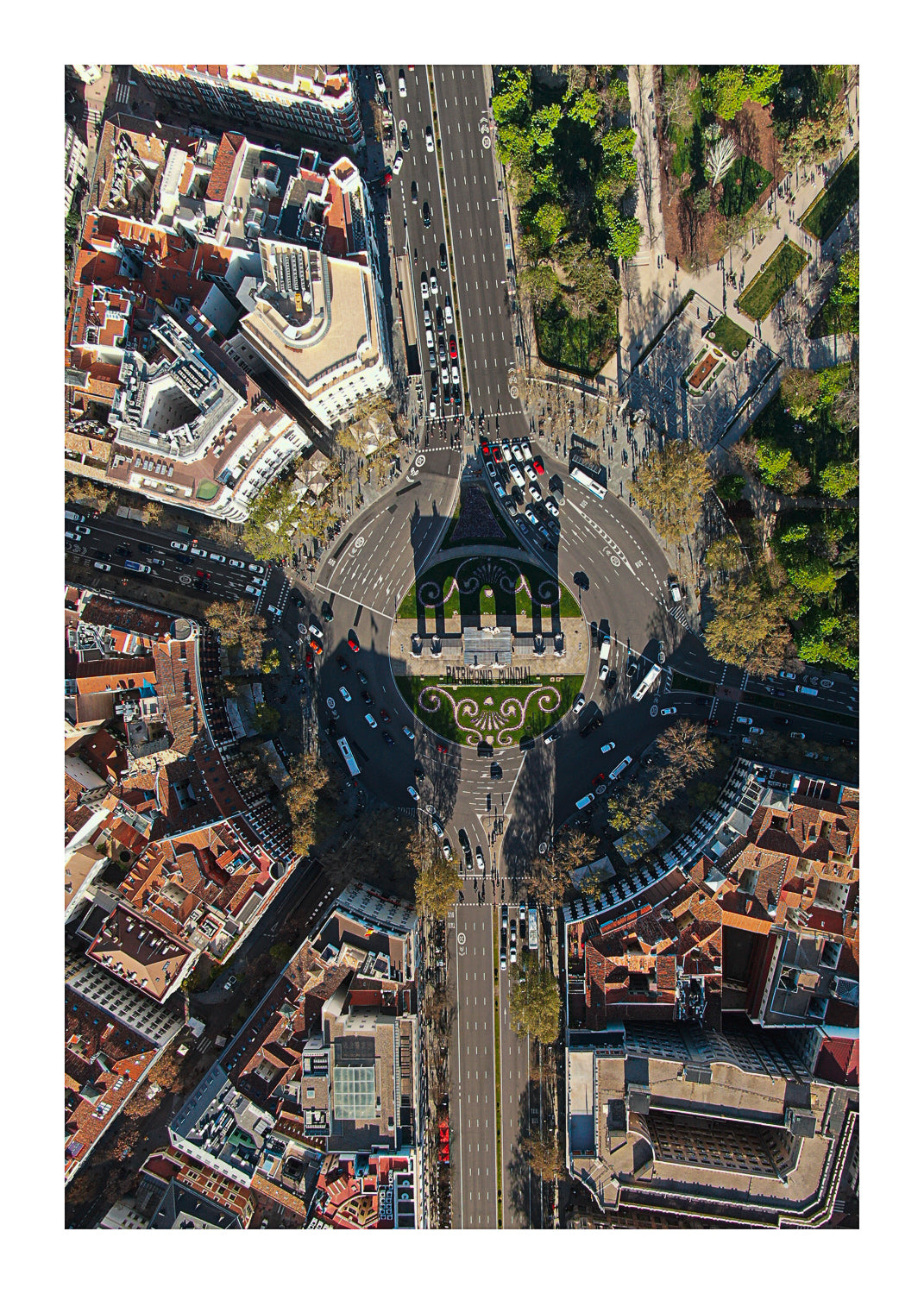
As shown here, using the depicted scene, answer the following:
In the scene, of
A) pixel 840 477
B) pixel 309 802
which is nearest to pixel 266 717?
pixel 309 802

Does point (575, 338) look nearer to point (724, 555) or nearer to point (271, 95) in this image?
point (724, 555)

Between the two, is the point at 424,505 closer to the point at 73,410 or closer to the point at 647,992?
the point at 73,410

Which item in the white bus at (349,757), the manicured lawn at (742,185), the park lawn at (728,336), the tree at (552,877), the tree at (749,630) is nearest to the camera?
the tree at (749,630)

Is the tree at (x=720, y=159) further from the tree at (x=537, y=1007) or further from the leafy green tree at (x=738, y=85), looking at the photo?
the tree at (x=537, y=1007)

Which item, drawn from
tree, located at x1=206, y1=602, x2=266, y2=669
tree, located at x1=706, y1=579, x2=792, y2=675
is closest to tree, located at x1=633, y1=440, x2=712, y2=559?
tree, located at x1=706, y1=579, x2=792, y2=675

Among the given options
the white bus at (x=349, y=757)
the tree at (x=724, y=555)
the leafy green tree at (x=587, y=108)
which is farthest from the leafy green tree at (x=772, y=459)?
the white bus at (x=349, y=757)

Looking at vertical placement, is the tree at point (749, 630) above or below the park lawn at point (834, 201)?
below

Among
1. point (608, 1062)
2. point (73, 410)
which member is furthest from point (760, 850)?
point (73, 410)

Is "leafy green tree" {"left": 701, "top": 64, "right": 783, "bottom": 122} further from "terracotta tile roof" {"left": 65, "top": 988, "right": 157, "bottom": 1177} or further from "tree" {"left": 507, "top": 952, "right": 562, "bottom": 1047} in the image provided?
"terracotta tile roof" {"left": 65, "top": 988, "right": 157, "bottom": 1177}
